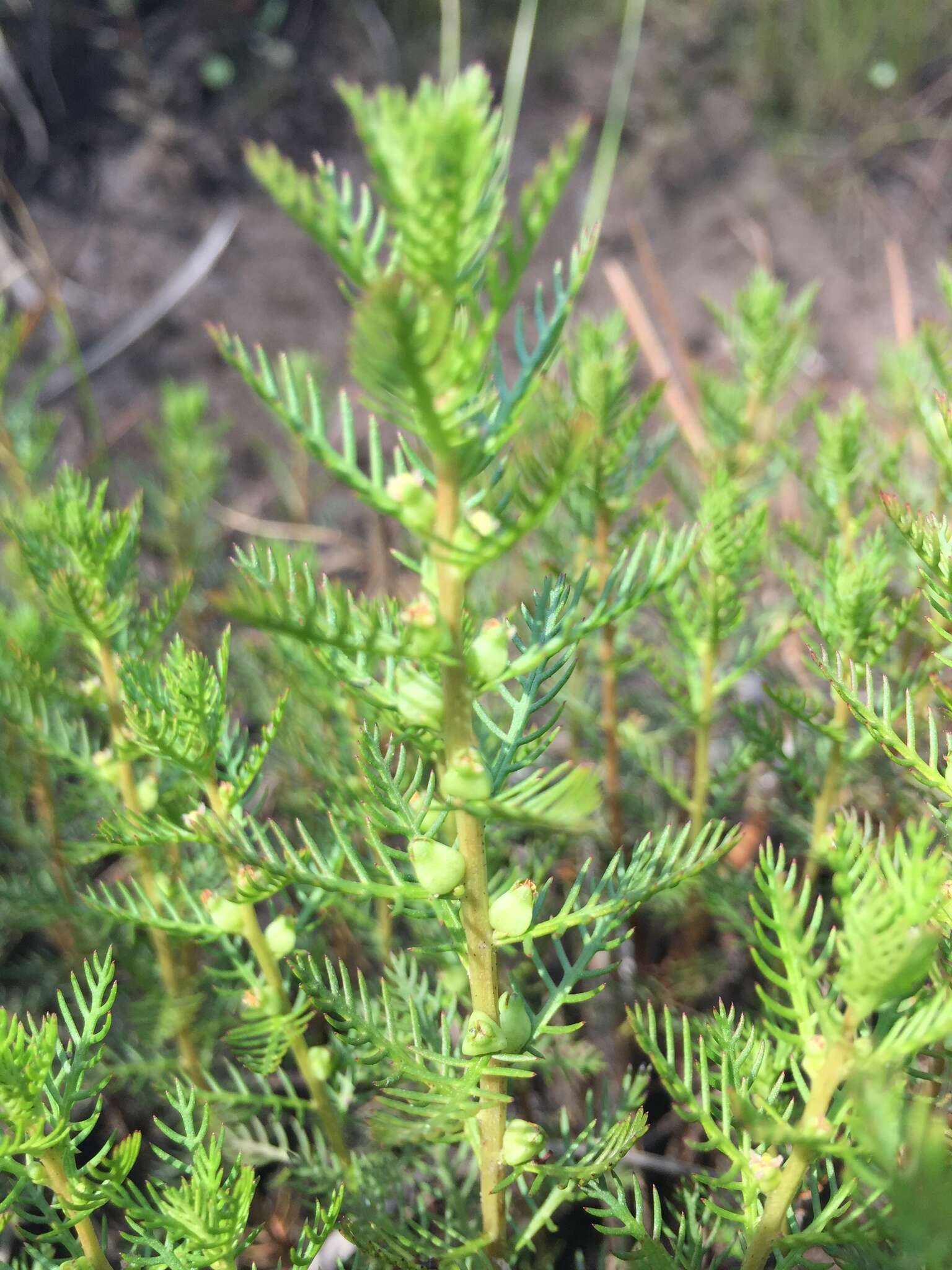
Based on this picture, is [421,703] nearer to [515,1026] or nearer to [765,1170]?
[515,1026]

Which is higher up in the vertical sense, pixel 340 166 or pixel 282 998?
pixel 340 166

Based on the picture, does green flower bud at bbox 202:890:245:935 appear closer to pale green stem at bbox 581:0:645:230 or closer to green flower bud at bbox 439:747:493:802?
green flower bud at bbox 439:747:493:802

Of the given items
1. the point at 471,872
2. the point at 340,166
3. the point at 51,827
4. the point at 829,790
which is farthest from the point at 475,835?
the point at 340,166

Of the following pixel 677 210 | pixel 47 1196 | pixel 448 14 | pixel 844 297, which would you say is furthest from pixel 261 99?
pixel 47 1196

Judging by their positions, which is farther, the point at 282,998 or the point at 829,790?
the point at 829,790

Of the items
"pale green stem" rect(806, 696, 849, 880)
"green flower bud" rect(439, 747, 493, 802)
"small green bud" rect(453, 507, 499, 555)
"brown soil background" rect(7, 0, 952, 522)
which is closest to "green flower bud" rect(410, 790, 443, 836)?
"green flower bud" rect(439, 747, 493, 802)
